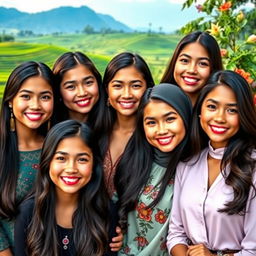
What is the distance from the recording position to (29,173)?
9.52ft

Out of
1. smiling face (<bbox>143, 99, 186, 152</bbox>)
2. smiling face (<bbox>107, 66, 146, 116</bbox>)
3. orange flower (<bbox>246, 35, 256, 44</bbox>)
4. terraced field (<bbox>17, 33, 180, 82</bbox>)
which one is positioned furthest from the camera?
terraced field (<bbox>17, 33, 180, 82</bbox>)

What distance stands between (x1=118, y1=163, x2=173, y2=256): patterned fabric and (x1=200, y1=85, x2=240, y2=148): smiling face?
1.36ft

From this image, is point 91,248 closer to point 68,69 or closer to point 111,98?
point 111,98

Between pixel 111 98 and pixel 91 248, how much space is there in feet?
3.26

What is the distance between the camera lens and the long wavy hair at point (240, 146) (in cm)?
241

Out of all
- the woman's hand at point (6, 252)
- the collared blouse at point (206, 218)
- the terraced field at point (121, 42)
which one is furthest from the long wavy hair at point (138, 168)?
the terraced field at point (121, 42)

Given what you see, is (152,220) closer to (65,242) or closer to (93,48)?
(65,242)

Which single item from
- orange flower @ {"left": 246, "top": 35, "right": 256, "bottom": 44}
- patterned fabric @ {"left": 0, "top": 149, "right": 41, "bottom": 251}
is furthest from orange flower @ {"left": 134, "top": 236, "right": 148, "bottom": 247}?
orange flower @ {"left": 246, "top": 35, "right": 256, "bottom": 44}

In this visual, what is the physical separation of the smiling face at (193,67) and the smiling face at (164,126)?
0.63 metres

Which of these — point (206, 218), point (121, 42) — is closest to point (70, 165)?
point (206, 218)

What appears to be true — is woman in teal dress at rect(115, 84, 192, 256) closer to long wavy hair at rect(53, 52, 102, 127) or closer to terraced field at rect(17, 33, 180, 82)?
long wavy hair at rect(53, 52, 102, 127)

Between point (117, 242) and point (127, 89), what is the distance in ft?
3.19

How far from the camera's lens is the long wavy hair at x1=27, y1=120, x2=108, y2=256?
2.63 meters

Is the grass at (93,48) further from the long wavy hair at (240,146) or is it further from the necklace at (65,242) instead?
the necklace at (65,242)
